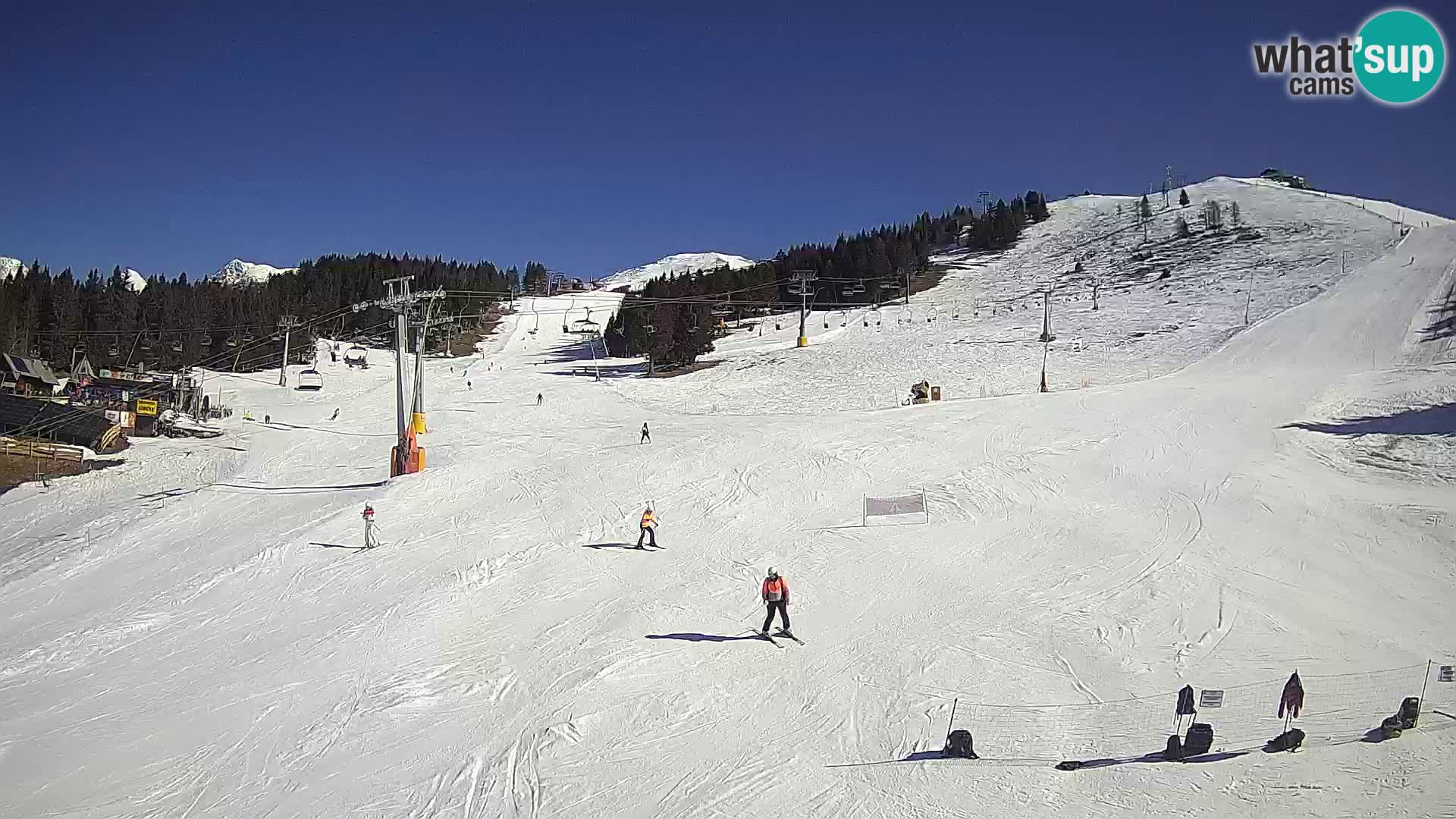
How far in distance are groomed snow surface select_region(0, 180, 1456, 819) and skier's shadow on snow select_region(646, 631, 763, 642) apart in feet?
0.20

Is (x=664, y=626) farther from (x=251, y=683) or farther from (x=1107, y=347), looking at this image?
(x=1107, y=347)

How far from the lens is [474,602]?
18547 millimetres

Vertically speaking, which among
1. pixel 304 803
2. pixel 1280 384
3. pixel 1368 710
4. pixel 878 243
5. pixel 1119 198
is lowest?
pixel 304 803

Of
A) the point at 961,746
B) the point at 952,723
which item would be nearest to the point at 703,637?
the point at 952,723

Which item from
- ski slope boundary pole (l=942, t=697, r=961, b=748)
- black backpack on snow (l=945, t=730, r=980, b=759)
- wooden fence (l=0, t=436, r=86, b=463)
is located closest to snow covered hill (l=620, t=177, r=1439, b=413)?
wooden fence (l=0, t=436, r=86, b=463)

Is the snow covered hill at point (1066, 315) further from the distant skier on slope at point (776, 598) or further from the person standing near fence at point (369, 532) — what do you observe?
the distant skier on slope at point (776, 598)

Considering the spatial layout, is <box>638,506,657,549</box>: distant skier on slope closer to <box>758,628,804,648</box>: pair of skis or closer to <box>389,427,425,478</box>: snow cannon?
<box>758,628,804,648</box>: pair of skis

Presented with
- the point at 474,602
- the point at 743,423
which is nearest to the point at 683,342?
the point at 743,423

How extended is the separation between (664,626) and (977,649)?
18.5ft

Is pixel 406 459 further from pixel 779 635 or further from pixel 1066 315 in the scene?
pixel 1066 315

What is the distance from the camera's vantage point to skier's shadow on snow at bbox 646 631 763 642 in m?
→ 16.1

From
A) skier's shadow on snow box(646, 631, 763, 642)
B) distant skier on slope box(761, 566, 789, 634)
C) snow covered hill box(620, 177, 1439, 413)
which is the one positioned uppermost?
snow covered hill box(620, 177, 1439, 413)

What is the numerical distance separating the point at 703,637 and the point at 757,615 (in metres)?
1.53

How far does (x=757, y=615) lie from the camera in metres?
17.4
